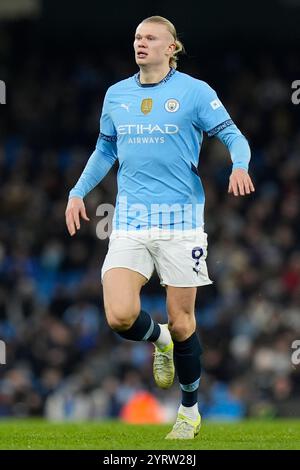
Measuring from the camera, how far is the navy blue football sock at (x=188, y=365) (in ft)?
26.8

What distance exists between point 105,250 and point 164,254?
11.8 metres

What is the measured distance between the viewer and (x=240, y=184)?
7.66 m

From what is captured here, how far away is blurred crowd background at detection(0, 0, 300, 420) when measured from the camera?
17062 mm

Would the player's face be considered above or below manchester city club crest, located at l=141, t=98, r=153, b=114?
above

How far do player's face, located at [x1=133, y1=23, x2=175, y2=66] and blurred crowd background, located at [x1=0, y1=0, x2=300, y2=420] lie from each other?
8.47m

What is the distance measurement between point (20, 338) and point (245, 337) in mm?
3381

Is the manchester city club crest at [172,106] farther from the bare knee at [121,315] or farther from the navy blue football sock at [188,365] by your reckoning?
the navy blue football sock at [188,365]

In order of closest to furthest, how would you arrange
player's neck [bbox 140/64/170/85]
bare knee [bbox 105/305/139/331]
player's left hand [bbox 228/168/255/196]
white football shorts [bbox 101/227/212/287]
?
player's left hand [bbox 228/168/255/196], bare knee [bbox 105/305/139/331], white football shorts [bbox 101/227/212/287], player's neck [bbox 140/64/170/85]

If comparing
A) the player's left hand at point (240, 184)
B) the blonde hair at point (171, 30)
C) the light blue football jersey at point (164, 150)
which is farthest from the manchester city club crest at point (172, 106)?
the player's left hand at point (240, 184)

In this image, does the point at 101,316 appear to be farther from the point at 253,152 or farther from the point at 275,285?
the point at 253,152

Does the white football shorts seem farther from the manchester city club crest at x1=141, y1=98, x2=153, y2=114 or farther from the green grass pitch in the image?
the green grass pitch

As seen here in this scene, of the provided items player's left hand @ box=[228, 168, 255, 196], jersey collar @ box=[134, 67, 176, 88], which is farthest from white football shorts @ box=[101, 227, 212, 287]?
jersey collar @ box=[134, 67, 176, 88]

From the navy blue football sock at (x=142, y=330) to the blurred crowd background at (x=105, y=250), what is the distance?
781 centimetres

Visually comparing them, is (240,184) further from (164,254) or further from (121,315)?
(121,315)
